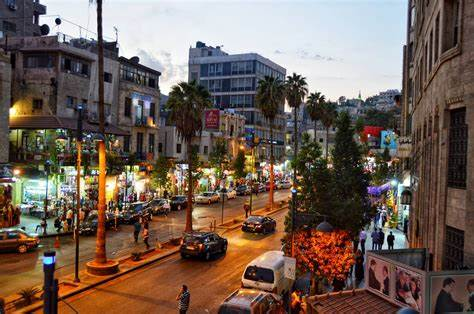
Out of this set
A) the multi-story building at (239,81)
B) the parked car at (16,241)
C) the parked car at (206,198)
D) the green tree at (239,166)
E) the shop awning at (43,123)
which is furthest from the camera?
the multi-story building at (239,81)

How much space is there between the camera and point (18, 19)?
6384 cm

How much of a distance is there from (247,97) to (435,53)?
87.0 metres

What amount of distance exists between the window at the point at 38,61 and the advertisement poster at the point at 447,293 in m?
42.3

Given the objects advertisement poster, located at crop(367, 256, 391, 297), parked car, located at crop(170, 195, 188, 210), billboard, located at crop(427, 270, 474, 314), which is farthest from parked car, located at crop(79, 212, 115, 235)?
billboard, located at crop(427, 270, 474, 314)

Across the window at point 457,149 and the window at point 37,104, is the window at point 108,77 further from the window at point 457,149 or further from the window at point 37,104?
the window at point 457,149

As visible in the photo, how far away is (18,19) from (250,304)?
6197 centimetres

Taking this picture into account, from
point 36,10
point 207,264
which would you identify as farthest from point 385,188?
point 36,10

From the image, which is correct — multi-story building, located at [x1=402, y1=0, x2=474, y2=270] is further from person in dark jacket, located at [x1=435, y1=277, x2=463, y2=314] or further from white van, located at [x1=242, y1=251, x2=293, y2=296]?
white van, located at [x1=242, y1=251, x2=293, y2=296]

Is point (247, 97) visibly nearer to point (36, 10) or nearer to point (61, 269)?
point (36, 10)

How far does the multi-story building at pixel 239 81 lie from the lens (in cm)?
10281

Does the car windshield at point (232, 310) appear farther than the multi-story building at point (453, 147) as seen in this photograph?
Yes

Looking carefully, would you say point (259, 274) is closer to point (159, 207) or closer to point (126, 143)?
point (159, 207)

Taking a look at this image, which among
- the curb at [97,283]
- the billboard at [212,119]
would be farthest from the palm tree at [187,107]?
the billboard at [212,119]

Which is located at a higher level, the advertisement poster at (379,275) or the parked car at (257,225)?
the advertisement poster at (379,275)
